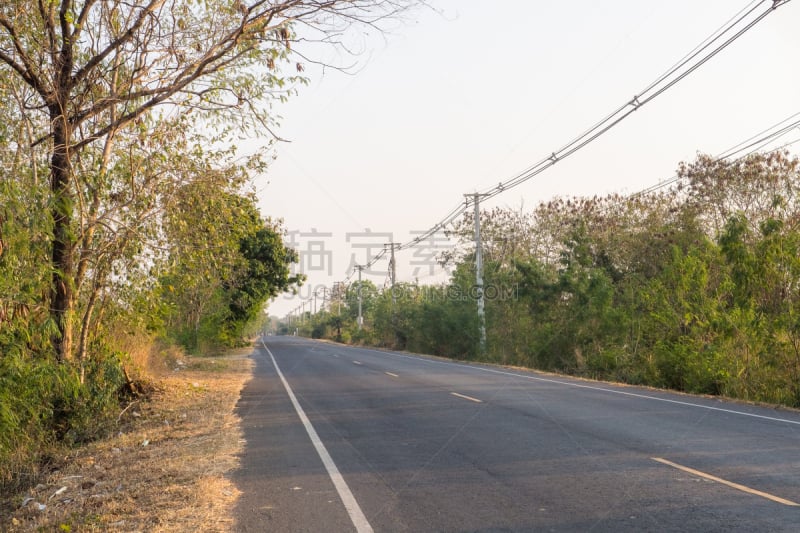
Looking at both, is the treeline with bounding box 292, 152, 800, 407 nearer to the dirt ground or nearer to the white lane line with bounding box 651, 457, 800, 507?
the white lane line with bounding box 651, 457, 800, 507

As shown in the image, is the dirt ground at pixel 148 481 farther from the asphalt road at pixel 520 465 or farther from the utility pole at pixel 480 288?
the utility pole at pixel 480 288

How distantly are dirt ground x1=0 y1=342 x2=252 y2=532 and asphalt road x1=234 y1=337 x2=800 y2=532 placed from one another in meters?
0.32

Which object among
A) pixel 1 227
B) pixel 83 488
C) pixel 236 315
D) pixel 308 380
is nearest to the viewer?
pixel 83 488

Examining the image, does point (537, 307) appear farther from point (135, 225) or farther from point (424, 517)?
point (424, 517)

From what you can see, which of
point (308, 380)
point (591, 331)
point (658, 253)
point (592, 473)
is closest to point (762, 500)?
point (592, 473)

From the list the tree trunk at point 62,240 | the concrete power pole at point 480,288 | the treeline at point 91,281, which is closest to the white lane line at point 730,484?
the treeline at point 91,281

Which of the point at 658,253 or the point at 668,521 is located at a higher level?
the point at 658,253

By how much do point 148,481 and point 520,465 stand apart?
428 cm

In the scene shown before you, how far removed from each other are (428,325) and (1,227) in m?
34.6

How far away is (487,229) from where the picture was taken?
143 ft

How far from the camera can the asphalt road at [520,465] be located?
19.2ft

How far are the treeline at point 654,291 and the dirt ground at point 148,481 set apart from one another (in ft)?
39.7

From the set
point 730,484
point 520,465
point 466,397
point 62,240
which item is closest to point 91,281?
point 62,240

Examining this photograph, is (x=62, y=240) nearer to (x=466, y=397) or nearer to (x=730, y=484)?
(x=466, y=397)
